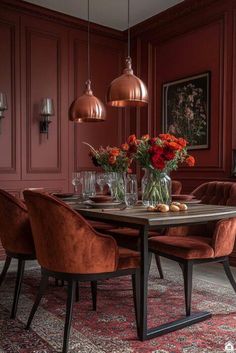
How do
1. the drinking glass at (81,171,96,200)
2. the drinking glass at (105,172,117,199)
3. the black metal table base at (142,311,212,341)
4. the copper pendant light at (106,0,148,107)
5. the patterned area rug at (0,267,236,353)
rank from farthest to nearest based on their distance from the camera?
the drinking glass at (81,171,96,200), the copper pendant light at (106,0,148,107), the drinking glass at (105,172,117,199), the black metal table base at (142,311,212,341), the patterned area rug at (0,267,236,353)

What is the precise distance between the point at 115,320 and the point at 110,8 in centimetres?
370

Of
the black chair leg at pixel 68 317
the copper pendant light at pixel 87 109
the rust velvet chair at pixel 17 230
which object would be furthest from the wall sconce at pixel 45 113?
the black chair leg at pixel 68 317

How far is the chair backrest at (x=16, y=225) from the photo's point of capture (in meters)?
2.47

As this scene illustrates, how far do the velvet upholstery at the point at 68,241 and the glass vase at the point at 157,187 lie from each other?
2.12 feet

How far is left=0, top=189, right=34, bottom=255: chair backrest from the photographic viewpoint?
2475 mm

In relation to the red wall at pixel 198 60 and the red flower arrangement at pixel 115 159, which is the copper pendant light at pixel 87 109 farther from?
the red wall at pixel 198 60

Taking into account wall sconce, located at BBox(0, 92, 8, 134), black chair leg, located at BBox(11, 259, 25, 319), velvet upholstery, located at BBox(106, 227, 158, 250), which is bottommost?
black chair leg, located at BBox(11, 259, 25, 319)

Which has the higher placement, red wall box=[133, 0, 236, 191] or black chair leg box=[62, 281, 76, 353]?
red wall box=[133, 0, 236, 191]

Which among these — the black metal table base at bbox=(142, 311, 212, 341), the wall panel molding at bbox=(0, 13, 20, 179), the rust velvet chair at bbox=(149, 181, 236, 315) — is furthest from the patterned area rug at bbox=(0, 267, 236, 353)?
the wall panel molding at bbox=(0, 13, 20, 179)

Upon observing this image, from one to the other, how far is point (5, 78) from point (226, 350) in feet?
12.1

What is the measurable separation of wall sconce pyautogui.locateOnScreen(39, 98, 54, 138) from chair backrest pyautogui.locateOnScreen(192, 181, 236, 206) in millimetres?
2159

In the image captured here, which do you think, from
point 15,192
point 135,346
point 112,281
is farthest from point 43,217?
point 15,192

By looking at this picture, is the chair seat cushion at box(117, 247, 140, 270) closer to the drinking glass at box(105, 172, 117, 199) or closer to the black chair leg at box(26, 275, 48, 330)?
the black chair leg at box(26, 275, 48, 330)

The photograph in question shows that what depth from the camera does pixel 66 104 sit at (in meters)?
4.89
